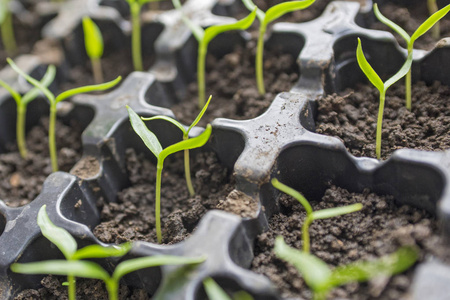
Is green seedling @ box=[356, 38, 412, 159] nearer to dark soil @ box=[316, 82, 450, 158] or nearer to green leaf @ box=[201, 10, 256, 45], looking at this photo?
dark soil @ box=[316, 82, 450, 158]

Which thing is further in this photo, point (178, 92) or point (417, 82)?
point (178, 92)

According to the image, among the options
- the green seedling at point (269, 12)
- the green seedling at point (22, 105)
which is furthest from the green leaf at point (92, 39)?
the green seedling at point (269, 12)

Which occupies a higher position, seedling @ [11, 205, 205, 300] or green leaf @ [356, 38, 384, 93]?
green leaf @ [356, 38, 384, 93]

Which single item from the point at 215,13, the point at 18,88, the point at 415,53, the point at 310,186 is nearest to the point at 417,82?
the point at 415,53

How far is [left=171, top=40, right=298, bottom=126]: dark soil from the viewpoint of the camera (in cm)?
108

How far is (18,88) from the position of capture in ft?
3.91

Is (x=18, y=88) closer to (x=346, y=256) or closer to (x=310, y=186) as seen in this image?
(x=310, y=186)

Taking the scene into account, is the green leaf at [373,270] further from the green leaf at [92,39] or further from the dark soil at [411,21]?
the green leaf at [92,39]

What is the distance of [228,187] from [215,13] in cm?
55

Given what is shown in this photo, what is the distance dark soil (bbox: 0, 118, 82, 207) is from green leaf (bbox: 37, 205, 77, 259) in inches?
12.7

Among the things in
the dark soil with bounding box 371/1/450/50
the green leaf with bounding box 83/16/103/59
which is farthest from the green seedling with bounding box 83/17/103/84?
the dark soil with bounding box 371/1/450/50

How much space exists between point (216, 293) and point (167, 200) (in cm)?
40

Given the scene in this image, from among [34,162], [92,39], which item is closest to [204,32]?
[92,39]

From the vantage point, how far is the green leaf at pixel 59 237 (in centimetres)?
71
